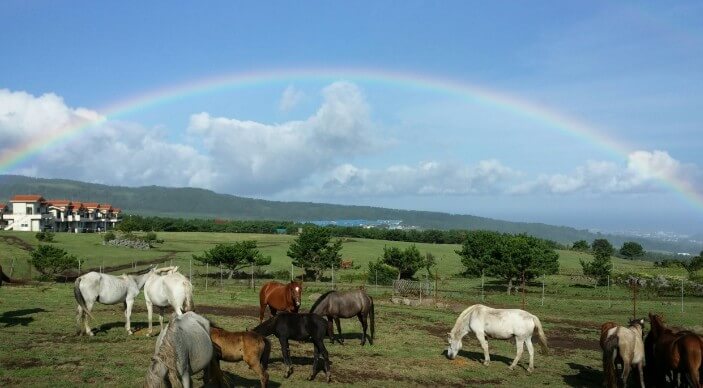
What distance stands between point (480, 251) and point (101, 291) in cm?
4451

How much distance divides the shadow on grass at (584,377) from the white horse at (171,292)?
34.1 ft

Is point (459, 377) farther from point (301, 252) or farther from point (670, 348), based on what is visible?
point (301, 252)

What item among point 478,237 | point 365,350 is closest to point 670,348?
point 365,350

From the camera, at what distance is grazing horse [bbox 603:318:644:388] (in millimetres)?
12539

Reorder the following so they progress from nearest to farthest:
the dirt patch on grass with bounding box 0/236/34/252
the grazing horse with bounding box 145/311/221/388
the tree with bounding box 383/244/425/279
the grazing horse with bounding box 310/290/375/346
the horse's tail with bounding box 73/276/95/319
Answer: the grazing horse with bounding box 145/311/221/388 → the horse's tail with bounding box 73/276/95/319 → the grazing horse with bounding box 310/290/375/346 → the tree with bounding box 383/244/425/279 → the dirt patch on grass with bounding box 0/236/34/252

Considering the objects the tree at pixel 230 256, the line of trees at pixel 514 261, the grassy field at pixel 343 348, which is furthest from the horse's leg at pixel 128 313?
the line of trees at pixel 514 261

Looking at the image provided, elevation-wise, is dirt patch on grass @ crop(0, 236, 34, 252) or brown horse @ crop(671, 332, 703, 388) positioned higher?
brown horse @ crop(671, 332, 703, 388)

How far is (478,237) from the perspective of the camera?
58.5 m

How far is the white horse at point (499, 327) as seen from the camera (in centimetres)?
1488

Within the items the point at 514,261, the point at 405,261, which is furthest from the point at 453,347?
the point at 405,261

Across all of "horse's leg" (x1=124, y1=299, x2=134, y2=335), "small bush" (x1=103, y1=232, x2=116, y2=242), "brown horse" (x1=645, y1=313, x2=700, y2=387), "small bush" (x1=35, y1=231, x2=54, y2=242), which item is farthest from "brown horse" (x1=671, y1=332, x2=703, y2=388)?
"small bush" (x1=103, y1=232, x2=116, y2=242)

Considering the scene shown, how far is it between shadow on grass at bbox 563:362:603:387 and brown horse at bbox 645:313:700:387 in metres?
1.46

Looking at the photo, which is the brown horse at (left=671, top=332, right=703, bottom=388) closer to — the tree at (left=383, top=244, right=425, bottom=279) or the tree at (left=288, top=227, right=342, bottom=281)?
the tree at (left=383, top=244, right=425, bottom=279)

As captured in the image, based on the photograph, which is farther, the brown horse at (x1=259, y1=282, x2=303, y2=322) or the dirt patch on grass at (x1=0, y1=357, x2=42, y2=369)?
the brown horse at (x1=259, y1=282, x2=303, y2=322)
